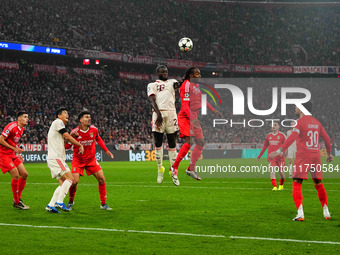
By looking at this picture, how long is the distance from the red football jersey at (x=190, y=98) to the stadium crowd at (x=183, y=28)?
1185 inches

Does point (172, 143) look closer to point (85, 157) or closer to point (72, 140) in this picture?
point (85, 157)

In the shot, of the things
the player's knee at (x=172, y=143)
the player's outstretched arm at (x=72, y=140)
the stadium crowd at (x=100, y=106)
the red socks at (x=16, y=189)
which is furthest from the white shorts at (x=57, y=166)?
the stadium crowd at (x=100, y=106)

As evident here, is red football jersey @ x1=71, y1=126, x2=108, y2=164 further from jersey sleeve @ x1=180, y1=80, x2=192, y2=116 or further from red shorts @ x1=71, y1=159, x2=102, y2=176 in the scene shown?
jersey sleeve @ x1=180, y1=80, x2=192, y2=116

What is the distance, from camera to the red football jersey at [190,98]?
13250 millimetres

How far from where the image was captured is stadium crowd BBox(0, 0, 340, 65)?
44.1 m

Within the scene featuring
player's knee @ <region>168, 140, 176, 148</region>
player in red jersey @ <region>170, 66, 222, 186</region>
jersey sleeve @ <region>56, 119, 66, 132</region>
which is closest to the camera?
jersey sleeve @ <region>56, 119, 66, 132</region>

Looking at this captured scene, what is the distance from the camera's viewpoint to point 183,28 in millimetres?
55500

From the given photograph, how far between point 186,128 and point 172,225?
16.6 feet

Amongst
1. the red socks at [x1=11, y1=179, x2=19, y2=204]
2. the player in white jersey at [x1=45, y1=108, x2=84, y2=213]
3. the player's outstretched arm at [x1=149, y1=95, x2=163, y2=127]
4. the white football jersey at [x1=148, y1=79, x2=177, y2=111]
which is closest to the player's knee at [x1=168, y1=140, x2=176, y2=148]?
the player's outstretched arm at [x1=149, y1=95, x2=163, y2=127]

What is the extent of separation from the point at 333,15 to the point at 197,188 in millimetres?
53906

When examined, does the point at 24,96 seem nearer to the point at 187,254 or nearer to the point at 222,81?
the point at 222,81

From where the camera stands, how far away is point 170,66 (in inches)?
1987

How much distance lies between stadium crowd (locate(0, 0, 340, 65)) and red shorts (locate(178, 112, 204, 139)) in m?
30.1

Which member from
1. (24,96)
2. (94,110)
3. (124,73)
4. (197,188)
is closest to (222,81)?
(124,73)
